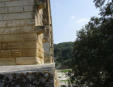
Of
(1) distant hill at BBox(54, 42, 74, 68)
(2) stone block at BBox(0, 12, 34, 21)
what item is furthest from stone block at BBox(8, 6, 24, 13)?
(1) distant hill at BBox(54, 42, 74, 68)

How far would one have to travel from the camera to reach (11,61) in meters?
3.96

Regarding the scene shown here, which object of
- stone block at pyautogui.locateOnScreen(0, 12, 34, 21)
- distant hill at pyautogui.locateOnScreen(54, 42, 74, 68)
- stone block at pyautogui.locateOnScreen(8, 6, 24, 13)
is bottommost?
distant hill at pyautogui.locateOnScreen(54, 42, 74, 68)

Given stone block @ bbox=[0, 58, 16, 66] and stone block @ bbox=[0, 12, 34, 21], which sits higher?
stone block @ bbox=[0, 12, 34, 21]

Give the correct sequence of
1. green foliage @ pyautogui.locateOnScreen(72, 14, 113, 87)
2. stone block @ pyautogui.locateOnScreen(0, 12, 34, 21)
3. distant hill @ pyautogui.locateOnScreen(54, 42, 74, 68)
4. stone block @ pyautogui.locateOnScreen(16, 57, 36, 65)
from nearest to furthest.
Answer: stone block @ pyautogui.locateOnScreen(16, 57, 36, 65)
stone block @ pyautogui.locateOnScreen(0, 12, 34, 21)
green foliage @ pyautogui.locateOnScreen(72, 14, 113, 87)
distant hill @ pyautogui.locateOnScreen(54, 42, 74, 68)

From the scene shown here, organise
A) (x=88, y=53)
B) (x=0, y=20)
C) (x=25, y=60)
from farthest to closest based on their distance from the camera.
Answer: (x=88, y=53) < (x=0, y=20) < (x=25, y=60)

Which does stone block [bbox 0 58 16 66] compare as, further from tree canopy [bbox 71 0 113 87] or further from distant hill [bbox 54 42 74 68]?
distant hill [bbox 54 42 74 68]

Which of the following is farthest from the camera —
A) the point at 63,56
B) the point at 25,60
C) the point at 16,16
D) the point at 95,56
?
the point at 63,56

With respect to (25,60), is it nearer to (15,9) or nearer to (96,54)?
(15,9)

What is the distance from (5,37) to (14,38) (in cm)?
27

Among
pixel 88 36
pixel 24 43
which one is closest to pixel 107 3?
pixel 88 36

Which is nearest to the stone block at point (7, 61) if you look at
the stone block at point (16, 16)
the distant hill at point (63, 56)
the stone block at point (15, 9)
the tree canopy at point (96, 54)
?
the stone block at point (16, 16)

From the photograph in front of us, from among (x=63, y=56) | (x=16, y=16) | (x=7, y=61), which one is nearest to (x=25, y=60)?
(x=7, y=61)

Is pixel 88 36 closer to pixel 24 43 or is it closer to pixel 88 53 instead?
pixel 88 53

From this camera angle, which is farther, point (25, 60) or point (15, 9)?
point (15, 9)
